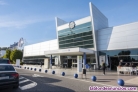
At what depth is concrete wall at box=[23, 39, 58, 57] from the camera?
38.0 m

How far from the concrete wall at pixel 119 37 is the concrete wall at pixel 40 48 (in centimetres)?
1522

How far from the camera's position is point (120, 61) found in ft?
74.7

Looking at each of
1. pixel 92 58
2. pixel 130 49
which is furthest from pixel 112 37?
pixel 92 58

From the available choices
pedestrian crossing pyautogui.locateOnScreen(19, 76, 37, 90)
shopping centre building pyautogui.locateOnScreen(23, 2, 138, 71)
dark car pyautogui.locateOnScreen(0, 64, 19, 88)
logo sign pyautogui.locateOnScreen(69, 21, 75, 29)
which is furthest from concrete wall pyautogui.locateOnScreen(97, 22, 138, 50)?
dark car pyautogui.locateOnScreen(0, 64, 19, 88)

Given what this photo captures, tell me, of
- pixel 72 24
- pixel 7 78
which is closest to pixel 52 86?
pixel 7 78

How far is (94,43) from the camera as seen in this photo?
1033 inches

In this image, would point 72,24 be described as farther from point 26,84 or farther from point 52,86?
point 52,86

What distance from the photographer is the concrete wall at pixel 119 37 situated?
21.7m

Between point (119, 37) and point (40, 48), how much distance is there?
1052 inches

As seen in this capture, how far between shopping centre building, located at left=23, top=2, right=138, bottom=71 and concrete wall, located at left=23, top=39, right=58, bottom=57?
2.00 m

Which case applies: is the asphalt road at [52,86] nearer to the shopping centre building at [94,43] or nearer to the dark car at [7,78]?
the dark car at [7,78]

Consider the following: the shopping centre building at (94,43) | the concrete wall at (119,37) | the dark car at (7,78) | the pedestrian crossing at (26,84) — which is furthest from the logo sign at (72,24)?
the dark car at (7,78)

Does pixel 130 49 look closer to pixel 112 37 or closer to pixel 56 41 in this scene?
pixel 112 37

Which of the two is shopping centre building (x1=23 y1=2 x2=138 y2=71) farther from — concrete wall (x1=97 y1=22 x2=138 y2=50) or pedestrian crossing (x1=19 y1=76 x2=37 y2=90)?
pedestrian crossing (x1=19 y1=76 x2=37 y2=90)
